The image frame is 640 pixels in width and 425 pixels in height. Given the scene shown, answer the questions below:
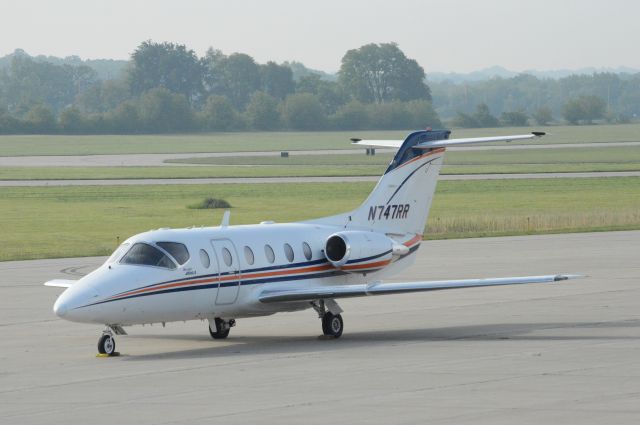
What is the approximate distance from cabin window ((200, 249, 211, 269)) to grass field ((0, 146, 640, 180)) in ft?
243

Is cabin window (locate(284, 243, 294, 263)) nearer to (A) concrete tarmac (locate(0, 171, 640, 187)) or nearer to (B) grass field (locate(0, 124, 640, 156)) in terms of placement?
(A) concrete tarmac (locate(0, 171, 640, 187))

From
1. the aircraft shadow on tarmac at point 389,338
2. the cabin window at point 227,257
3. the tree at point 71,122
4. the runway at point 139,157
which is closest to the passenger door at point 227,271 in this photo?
the cabin window at point 227,257

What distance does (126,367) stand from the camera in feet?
71.1

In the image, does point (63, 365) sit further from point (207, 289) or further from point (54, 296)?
point (54, 296)

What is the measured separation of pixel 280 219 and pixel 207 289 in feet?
123

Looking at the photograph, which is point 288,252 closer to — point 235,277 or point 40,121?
point 235,277

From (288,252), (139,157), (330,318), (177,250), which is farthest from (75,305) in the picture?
(139,157)

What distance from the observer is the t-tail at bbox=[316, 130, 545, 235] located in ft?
90.6

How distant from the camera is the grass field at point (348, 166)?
101812mm

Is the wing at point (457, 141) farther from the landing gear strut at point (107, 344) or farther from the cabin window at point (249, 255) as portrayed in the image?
the landing gear strut at point (107, 344)

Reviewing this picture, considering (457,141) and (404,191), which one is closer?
(457,141)

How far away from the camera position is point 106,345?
23.0 meters

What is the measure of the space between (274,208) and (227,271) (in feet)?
144

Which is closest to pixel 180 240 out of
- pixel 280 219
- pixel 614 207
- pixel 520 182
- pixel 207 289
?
pixel 207 289
